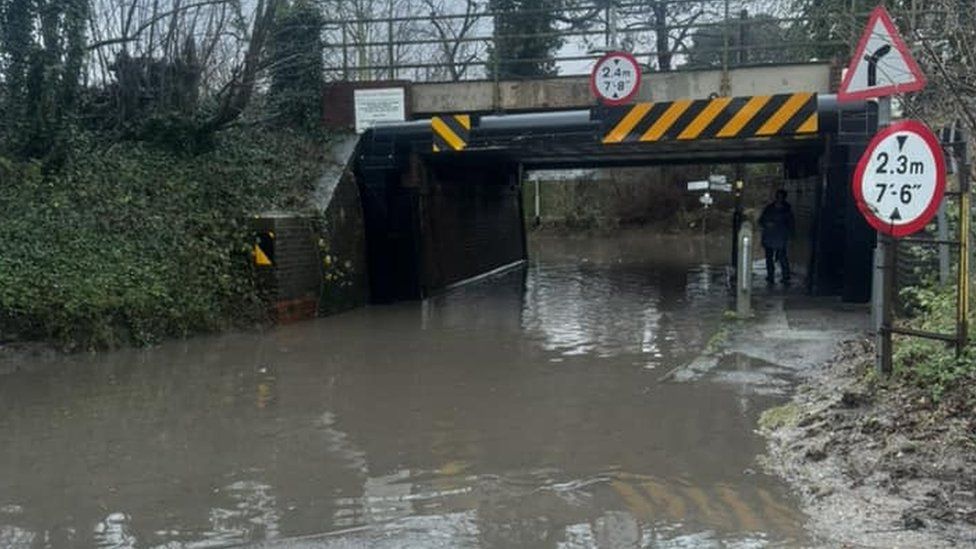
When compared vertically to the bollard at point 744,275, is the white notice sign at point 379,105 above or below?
above

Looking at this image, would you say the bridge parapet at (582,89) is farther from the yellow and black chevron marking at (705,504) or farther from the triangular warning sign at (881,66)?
the yellow and black chevron marking at (705,504)

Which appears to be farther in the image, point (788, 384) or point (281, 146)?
point (281, 146)

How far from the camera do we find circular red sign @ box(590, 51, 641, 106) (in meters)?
15.5

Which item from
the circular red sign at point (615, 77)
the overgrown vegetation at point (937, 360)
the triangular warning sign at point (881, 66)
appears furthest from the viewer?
the circular red sign at point (615, 77)

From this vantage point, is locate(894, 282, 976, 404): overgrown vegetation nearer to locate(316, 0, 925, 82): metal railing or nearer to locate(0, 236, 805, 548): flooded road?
locate(0, 236, 805, 548): flooded road

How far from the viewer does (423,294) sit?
56.4 ft

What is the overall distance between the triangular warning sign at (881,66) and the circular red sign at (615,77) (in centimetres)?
826

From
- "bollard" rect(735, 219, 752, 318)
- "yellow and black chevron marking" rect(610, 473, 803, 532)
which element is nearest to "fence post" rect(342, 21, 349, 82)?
"bollard" rect(735, 219, 752, 318)

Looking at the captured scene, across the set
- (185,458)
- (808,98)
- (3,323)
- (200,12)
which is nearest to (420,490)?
(185,458)

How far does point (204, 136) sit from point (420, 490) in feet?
36.6

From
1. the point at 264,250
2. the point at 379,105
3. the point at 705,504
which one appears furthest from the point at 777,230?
the point at 705,504

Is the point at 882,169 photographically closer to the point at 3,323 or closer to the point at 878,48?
the point at 878,48

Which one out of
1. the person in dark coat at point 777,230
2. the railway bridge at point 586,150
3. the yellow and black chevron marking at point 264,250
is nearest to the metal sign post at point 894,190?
the railway bridge at point 586,150

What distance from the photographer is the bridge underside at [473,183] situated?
1430cm
